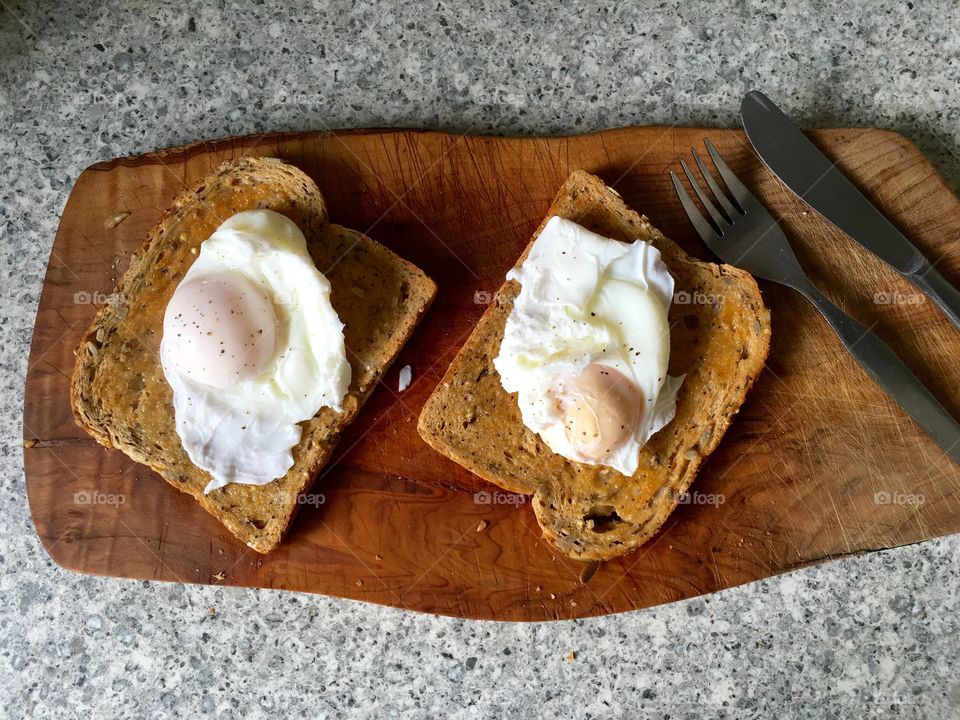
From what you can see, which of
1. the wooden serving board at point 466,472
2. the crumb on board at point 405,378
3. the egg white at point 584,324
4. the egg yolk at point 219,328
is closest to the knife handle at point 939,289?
the wooden serving board at point 466,472

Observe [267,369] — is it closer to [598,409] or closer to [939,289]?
[598,409]

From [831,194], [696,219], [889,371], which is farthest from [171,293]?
[889,371]

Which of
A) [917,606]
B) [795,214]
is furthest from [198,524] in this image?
[917,606]

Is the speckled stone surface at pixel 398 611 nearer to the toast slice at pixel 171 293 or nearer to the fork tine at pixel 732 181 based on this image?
the fork tine at pixel 732 181

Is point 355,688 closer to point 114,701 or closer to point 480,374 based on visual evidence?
point 114,701

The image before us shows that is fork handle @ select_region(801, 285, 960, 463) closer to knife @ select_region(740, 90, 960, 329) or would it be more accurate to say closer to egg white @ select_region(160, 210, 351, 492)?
knife @ select_region(740, 90, 960, 329)

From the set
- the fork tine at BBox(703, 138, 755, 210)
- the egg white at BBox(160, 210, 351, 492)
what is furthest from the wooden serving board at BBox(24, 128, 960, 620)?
the egg white at BBox(160, 210, 351, 492)
